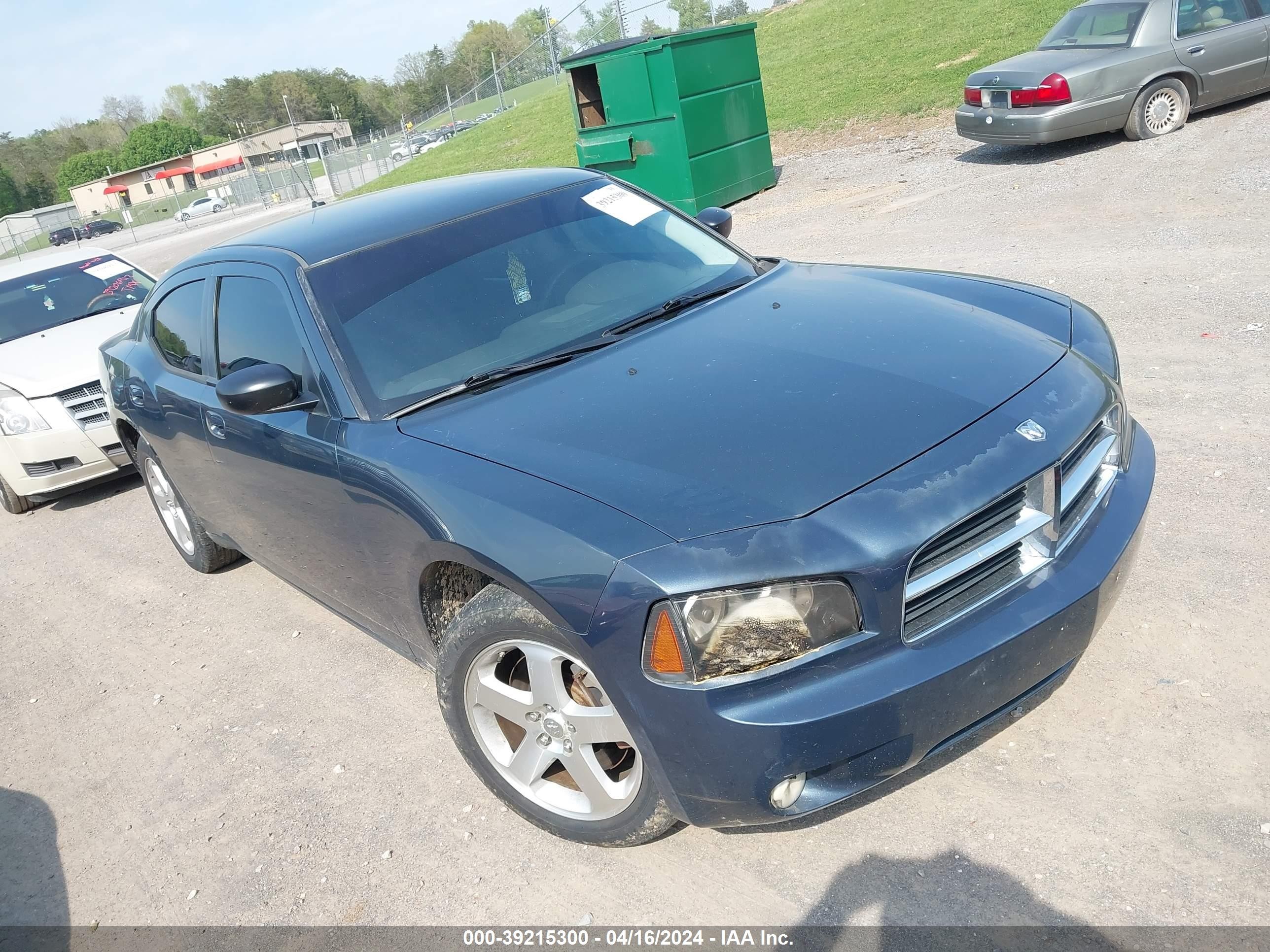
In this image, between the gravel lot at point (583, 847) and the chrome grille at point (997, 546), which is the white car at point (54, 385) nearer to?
the gravel lot at point (583, 847)

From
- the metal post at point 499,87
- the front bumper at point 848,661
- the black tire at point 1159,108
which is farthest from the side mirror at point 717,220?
the metal post at point 499,87

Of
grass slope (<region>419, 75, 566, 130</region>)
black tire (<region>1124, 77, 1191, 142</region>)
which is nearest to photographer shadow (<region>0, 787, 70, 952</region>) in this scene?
black tire (<region>1124, 77, 1191, 142</region>)

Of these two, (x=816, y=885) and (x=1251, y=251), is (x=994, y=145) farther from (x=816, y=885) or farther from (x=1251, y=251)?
(x=816, y=885)

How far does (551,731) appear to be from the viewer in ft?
9.37

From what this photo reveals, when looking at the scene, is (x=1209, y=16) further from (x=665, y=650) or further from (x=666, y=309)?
(x=665, y=650)

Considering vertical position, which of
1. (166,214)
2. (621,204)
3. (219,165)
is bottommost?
(166,214)

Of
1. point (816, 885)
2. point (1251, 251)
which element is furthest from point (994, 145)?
point (816, 885)

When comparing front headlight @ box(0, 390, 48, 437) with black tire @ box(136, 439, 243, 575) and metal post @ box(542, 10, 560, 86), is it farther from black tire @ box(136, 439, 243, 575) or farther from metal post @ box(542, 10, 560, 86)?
metal post @ box(542, 10, 560, 86)

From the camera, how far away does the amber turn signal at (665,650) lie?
2.39m

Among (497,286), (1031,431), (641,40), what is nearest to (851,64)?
(641,40)

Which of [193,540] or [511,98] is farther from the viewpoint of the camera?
[511,98]

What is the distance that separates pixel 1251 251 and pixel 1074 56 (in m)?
4.97

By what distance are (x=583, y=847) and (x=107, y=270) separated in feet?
26.1

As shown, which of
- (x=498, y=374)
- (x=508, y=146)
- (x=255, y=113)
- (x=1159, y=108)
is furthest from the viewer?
(x=255, y=113)
